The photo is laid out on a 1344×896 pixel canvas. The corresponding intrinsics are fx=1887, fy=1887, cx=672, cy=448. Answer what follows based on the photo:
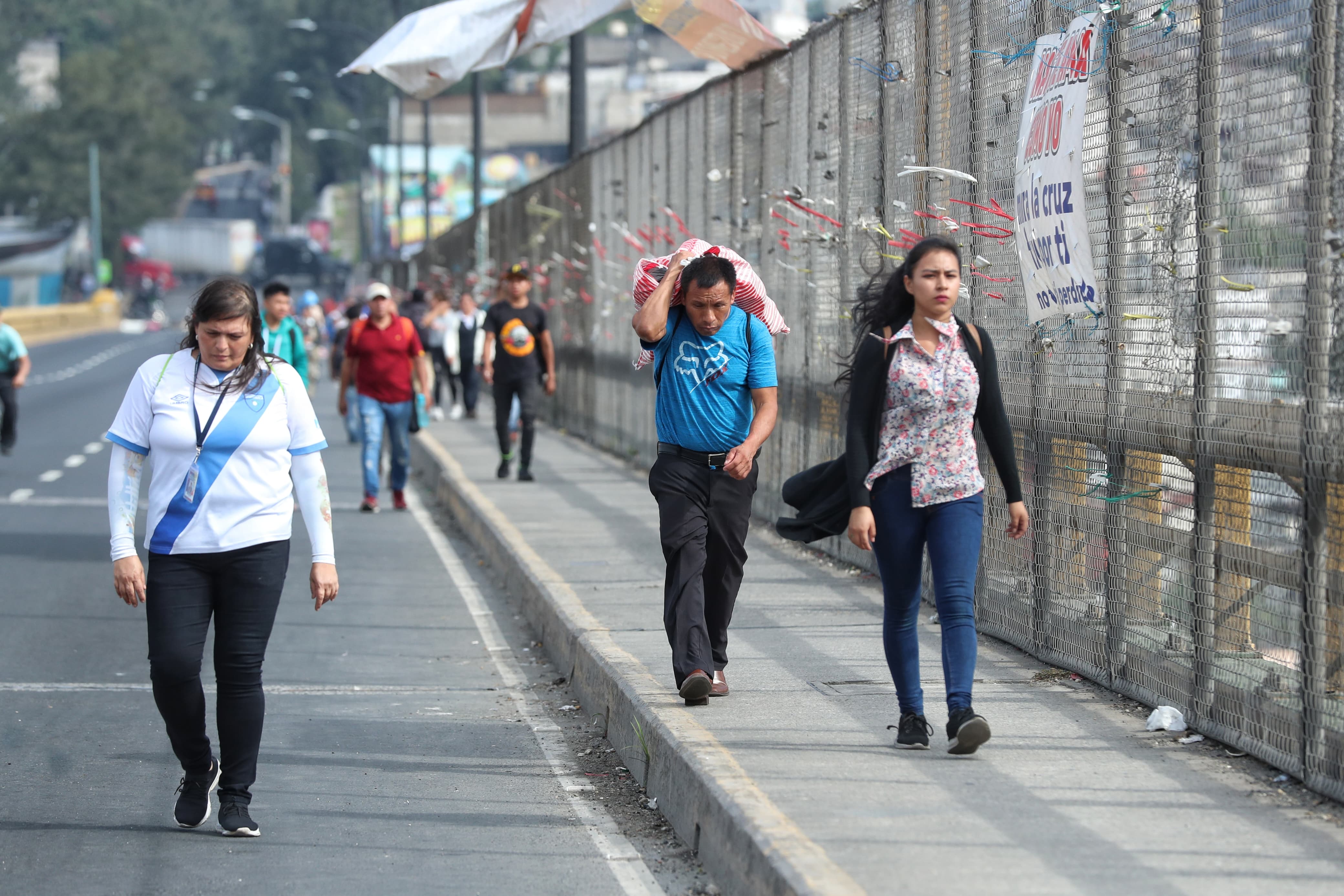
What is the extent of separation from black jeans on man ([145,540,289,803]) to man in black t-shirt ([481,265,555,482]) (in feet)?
35.5

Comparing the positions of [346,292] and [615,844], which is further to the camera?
[346,292]

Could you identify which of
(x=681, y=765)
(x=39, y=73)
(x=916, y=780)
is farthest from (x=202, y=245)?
(x=916, y=780)

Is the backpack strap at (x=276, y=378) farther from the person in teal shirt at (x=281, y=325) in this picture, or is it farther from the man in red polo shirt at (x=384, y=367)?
the man in red polo shirt at (x=384, y=367)

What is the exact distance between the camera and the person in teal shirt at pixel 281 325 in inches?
521

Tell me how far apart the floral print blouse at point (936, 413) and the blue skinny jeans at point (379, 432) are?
9.72 metres

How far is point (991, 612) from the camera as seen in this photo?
8.61 metres

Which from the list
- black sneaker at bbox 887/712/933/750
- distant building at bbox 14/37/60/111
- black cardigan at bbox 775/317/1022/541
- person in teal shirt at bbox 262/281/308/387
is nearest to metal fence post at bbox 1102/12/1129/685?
black cardigan at bbox 775/317/1022/541

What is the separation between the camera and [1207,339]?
633 centimetres

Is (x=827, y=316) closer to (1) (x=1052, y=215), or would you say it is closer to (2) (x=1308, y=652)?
(1) (x=1052, y=215)

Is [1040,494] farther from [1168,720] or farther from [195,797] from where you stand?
[195,797]

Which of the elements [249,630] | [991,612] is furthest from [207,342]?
[991,612]

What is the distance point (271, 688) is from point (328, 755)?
56.1 inches

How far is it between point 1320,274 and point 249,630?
3.42 m

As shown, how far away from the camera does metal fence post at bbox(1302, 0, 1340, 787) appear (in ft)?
18.0
